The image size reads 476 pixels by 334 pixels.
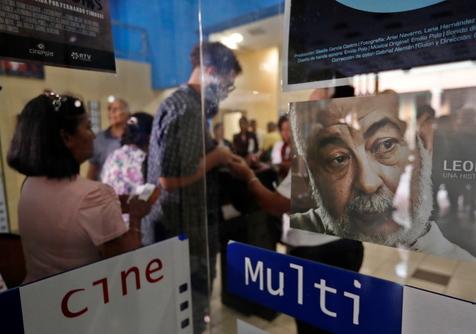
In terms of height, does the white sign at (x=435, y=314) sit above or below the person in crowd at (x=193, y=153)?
below

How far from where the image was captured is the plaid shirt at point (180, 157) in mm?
1148

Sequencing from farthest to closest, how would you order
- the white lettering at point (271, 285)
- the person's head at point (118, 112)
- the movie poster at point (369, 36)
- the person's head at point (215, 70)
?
1. the person's head at point (215, 70)
2. the person's head at point (118, 112)
3. the white lettering at point (271, 285)
4. the movie poster at point (369, 36)

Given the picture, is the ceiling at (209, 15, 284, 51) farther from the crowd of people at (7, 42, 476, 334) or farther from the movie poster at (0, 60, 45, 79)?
the movie poster at (0, 60, 45, 79)

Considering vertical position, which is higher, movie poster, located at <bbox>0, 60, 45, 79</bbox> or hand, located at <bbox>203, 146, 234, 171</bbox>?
movie poster, located at <bbox>0, 60, 45, 79</bbox>

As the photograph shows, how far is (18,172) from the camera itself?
2.60ft

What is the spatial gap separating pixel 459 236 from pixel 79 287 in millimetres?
799

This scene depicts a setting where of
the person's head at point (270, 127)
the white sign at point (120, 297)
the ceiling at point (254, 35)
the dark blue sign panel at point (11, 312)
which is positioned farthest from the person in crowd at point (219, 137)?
the dark blue sign panel at point (11, 312)

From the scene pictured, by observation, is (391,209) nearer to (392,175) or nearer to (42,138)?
(392,175)

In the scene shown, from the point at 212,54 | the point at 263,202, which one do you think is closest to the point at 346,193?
the point at 263,202

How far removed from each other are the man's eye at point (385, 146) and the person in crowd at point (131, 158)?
0.75 meters

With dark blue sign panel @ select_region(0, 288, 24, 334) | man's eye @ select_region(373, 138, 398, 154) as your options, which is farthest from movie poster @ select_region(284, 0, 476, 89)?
dark blue sign panel @ select_region(0, 288, 24, 334)

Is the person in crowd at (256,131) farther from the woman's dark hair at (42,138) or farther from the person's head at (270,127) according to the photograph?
the woman's dark hair at (42,138)

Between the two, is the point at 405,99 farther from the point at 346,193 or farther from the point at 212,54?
the point at 212,54

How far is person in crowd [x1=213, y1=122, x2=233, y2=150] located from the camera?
1.28 meters
